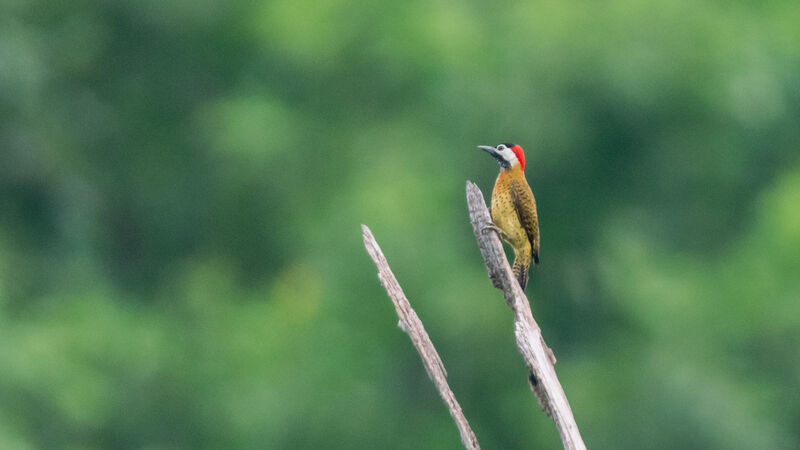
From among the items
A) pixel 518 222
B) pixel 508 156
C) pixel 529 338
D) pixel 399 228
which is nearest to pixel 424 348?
pixel 529 338

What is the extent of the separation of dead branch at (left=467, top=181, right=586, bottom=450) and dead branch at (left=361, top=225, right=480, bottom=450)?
0.28 m

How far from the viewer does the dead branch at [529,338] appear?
13.9ft

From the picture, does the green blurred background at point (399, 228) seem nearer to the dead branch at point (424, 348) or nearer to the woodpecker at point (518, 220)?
the woodpecker at point (518, 220)

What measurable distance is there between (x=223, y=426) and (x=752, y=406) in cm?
518

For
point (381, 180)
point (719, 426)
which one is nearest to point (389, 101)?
point (381, 180)

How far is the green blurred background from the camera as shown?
1282 centimetres

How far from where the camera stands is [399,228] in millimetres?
11883

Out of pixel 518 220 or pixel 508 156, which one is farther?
pixel 508 156

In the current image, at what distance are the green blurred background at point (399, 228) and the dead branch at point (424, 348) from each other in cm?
729

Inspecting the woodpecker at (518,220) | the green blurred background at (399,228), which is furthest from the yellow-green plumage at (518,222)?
the green blurred background at (399,228)

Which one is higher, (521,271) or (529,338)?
(521,271)

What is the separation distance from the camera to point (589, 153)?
14.6 meters

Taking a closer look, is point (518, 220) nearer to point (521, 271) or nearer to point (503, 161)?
point (521, 271)

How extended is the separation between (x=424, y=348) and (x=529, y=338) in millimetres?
391
